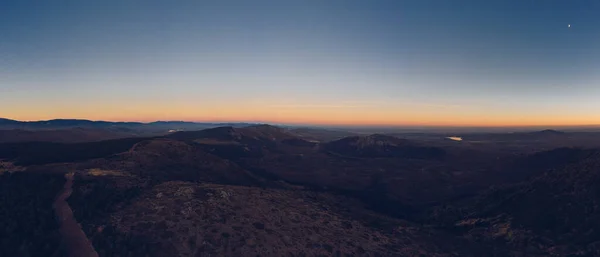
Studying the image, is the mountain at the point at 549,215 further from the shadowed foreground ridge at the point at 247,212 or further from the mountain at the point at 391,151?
the mountain at the point at 391,151

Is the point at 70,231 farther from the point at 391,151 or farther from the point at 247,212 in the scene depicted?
the point at 391,151

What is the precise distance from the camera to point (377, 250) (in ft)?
176

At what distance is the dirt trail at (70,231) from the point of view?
4600 cm

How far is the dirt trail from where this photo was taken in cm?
4600

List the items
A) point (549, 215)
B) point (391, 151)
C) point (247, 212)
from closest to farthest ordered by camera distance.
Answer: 1. point (549, 215)
2. point (247, 212)
3. point (391, 151)

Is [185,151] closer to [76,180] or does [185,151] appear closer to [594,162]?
[76,180]

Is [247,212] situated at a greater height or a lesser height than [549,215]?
greater

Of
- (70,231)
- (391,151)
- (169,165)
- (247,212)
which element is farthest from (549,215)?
(391,151)

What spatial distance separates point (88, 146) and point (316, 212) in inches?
3184

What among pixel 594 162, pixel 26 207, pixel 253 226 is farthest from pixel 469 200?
pixel 26 207

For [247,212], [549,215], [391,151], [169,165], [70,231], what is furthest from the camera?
[391,151]

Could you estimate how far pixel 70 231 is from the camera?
50.8m

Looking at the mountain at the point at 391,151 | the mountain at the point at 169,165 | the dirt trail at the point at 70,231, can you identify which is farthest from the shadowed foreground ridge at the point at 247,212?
the mountain at the point at 391,151

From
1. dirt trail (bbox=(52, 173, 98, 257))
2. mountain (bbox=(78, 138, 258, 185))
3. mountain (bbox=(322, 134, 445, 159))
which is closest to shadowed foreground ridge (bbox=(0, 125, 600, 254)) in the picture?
dirt trail (bbox=(52, 173, 98, 257))
